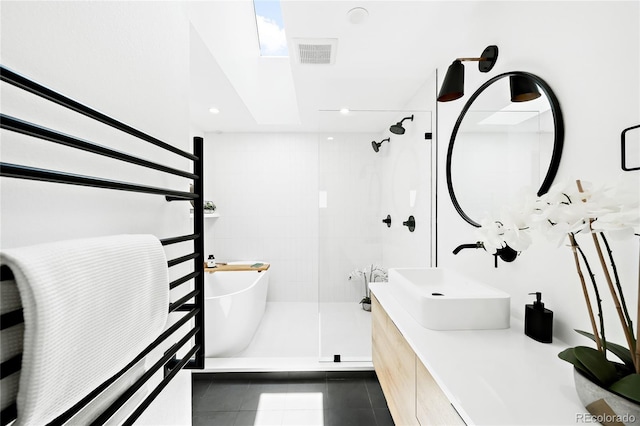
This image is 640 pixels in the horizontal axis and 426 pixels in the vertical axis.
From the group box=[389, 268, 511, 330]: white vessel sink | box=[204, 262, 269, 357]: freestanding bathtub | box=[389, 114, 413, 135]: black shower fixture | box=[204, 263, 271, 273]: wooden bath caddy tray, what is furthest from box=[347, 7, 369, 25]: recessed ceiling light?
box=[204, 263, 271, 273]: wooden bath caddy tray

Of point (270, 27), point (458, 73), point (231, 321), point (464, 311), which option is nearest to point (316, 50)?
point (458, 73)

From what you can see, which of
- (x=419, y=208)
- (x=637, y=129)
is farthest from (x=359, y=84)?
(x=637, y=129)

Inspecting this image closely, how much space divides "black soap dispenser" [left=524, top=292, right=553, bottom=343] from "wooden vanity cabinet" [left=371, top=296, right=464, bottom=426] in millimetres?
407

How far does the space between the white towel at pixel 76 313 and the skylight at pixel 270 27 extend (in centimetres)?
242

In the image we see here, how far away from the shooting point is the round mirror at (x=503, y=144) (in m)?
1.04

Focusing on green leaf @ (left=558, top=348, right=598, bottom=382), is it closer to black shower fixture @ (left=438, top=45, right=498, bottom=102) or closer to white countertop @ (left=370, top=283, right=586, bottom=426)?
white countertop @ (left=370, top=283, right=586, bottom=426)

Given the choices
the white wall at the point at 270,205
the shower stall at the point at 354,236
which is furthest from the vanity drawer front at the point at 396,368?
the white wall at the point at 270,205

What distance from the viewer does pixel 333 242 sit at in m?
2.33

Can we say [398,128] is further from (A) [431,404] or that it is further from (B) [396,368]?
(A) [431,404]

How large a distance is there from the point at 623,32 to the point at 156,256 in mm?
1309

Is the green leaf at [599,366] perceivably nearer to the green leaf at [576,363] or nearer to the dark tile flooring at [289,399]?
the green leaf at [576,363]

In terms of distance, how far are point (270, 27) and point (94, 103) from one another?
2342mm

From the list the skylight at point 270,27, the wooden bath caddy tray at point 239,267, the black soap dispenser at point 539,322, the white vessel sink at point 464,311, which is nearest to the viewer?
the black soap dispenser at point 539,322

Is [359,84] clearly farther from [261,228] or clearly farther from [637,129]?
[261,228]
